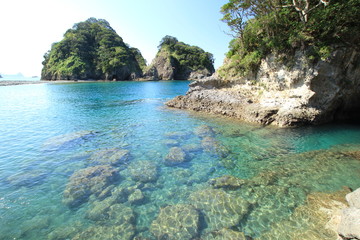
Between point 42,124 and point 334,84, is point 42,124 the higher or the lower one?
the lower one

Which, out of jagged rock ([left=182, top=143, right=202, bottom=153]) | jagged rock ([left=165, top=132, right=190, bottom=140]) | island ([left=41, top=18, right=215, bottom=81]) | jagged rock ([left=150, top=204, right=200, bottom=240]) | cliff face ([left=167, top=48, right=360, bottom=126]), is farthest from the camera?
island ([left=41, top=18, right=215, bottom=81])

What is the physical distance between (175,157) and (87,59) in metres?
110

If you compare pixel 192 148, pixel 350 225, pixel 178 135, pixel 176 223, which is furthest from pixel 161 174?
pixel 350 225

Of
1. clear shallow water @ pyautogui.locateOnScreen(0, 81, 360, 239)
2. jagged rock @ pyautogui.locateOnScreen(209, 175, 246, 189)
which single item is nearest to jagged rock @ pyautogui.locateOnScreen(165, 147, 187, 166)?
clear shallow water @ pyautogui.locateOnScreen(0, 81, 360, 239)

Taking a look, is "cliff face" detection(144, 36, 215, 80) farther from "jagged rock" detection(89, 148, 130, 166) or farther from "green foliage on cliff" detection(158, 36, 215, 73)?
"jagged rock" detection(89, 148, 130, 166)

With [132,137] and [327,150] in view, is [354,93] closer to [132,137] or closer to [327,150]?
[327,150]

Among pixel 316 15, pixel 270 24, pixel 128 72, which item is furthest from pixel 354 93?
pixel 128 72

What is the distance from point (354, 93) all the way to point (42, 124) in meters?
29.0

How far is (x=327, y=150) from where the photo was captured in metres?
10.9

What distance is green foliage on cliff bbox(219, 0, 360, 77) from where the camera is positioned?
1448cm

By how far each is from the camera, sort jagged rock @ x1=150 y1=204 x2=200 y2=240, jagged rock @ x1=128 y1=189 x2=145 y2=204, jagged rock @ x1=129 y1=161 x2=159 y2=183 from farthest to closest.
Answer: jagged rock @ x1=129 y1=161 x2=159 y2=183
jagged rock @ x1=128 y1=189 x2=145 y2=204
jagged rock @ x1=150 y1=204 x2=200 y2=240

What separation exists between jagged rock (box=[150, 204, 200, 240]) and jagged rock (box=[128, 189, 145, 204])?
3.19 feet

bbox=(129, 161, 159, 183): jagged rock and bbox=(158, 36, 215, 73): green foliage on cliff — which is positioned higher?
bbox=(158, 36, 215, 73): green foliage on cliff

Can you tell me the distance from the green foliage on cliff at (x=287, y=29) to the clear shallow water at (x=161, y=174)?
7.28 m
